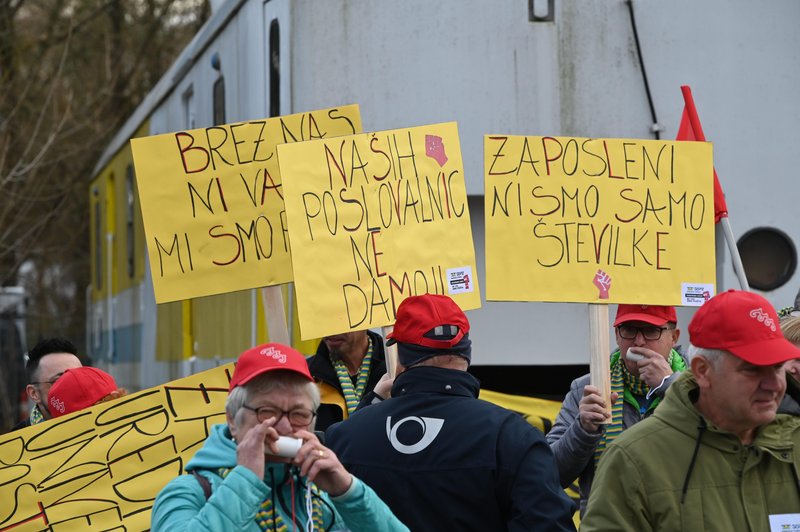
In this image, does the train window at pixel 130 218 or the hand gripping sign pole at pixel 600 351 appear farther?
the train window at pixel 130 218

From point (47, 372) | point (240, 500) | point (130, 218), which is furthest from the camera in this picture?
point (130, 218)

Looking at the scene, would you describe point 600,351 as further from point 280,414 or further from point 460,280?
point 280,414

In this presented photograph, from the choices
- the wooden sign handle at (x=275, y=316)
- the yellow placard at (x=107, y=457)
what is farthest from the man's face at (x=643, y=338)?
the yellow placard at (x=107, y=457)

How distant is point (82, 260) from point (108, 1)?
538 cm

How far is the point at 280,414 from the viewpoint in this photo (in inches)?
134

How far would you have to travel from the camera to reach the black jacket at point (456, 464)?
3810mm

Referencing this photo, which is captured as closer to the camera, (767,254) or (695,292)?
(695,292)

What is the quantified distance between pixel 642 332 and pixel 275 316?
146 cm

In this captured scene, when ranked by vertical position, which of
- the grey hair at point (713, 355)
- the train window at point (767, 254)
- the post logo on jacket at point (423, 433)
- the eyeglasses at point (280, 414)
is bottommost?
the post logo on jacket at point (423, 433)

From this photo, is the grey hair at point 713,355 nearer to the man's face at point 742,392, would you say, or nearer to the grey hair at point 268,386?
the man's face at point 742,392

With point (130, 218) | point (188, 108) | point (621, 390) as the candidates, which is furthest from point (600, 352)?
point (130, 218)

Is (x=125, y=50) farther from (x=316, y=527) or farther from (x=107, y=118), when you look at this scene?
(x=316, y=527)

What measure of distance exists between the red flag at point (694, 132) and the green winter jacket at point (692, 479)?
2694 millimetres

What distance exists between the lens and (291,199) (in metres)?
5.31
